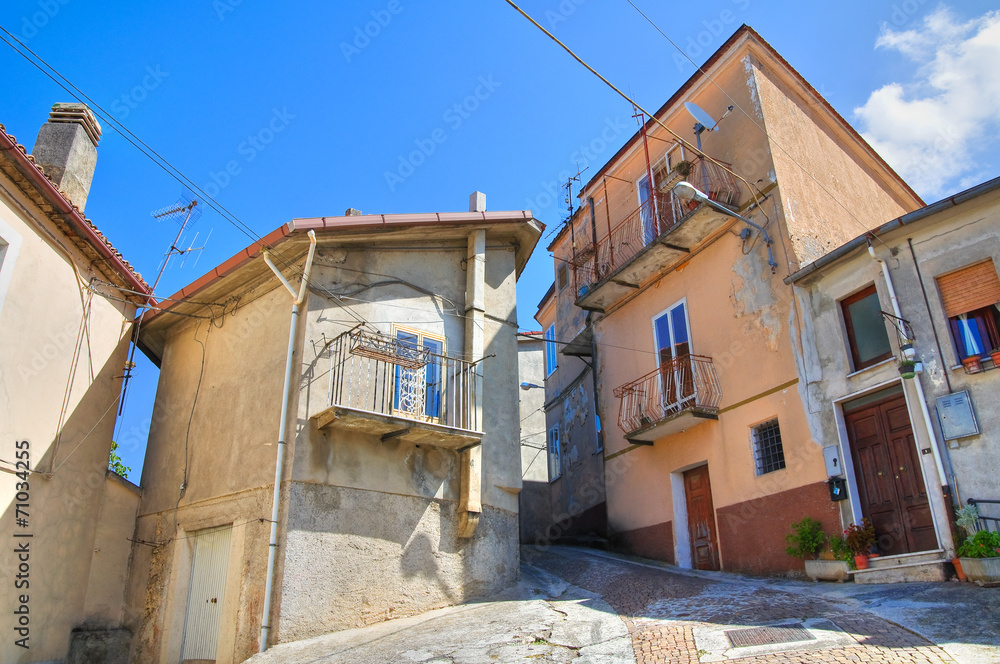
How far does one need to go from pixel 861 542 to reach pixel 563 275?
12.5m

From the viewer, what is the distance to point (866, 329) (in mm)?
11906

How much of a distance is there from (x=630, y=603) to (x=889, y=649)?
3.96m

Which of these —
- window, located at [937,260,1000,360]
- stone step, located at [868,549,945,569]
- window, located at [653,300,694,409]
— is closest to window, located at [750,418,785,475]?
window, located at [653,300,694,409]

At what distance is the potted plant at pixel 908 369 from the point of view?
10.7 m

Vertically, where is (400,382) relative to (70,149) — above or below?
below

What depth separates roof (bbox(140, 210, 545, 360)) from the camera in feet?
40.1

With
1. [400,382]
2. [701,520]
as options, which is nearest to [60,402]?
[400,382]

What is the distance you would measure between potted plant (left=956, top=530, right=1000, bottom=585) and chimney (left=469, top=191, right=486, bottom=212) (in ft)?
31.6

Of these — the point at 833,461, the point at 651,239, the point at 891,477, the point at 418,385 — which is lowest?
the point at 891,477

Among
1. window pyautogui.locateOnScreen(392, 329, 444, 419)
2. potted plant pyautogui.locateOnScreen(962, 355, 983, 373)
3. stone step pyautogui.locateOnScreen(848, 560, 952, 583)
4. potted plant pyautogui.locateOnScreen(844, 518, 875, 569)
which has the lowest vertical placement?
stone step pyautogui.locateOnScreen(848, 560, 952, 583)

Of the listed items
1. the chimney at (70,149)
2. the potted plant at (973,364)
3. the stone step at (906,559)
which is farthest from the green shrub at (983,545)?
the chimney at (70,149)

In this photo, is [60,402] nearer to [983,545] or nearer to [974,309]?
[983,545]

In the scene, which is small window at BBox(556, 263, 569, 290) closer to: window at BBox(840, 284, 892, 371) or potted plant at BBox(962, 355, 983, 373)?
window at BBox(840, 284, 892, 371)

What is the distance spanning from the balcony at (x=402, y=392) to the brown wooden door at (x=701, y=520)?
4951 mm
